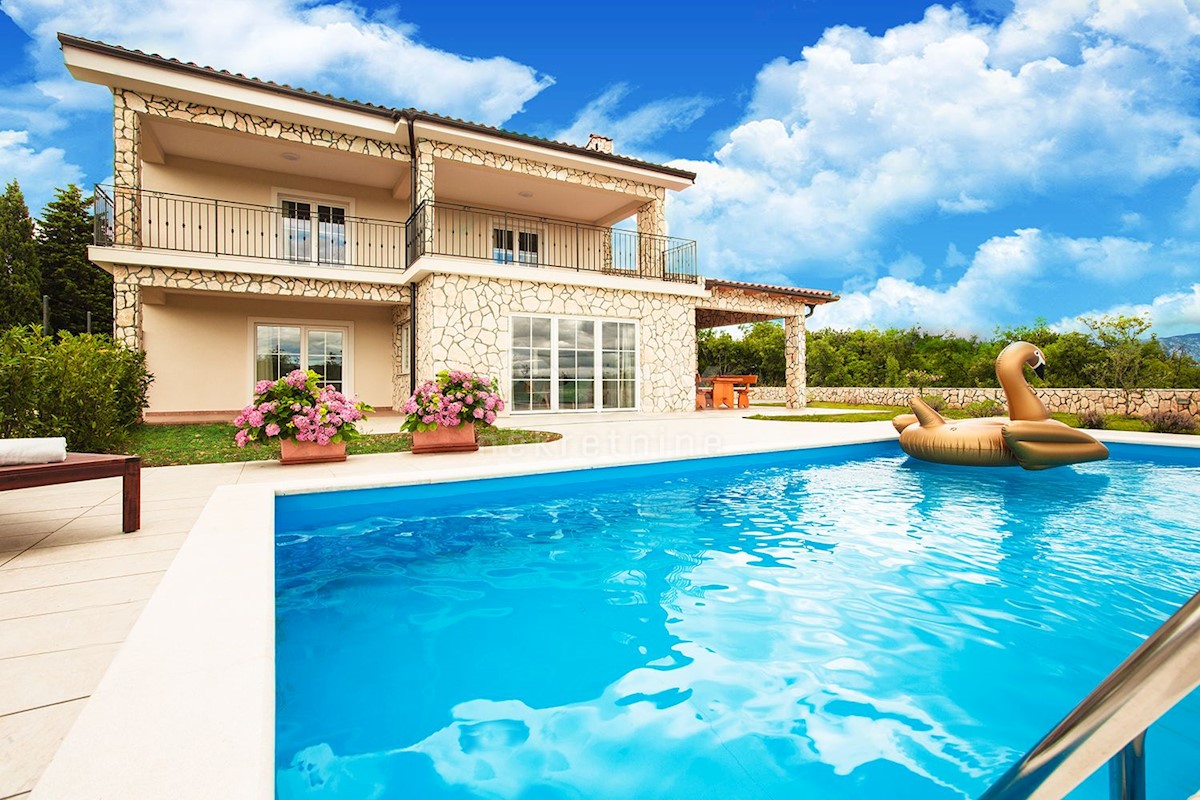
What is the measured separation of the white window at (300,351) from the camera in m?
12.5

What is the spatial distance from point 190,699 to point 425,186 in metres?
10.8

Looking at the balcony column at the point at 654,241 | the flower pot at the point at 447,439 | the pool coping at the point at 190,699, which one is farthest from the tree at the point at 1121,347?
the pool coping at the point at 190,699

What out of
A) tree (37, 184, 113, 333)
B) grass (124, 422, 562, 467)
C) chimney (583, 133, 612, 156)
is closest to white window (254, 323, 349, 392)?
grass (124, 422, 562, 467)

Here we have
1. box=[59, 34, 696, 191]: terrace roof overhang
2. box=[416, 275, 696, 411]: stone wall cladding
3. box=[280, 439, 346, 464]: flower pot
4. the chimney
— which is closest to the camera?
box=[280, 439, 346, 464]: flower pot

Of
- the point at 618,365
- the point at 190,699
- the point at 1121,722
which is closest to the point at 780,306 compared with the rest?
the point at 618,365

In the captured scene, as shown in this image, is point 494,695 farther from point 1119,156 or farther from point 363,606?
point 1119,156

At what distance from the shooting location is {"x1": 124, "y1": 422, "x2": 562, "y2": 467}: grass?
6258 mm

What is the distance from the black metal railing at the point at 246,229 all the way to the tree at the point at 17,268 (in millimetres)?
10095

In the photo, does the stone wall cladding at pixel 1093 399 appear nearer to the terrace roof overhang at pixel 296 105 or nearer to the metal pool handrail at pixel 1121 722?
the terrace roof overhang at pixel 296 105

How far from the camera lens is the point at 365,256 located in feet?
42.2

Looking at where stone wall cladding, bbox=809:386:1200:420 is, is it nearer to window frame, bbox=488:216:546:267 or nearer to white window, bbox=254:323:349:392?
window frame, bbox=488:216:546:267

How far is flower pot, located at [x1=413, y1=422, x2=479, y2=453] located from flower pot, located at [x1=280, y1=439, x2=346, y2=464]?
89cm

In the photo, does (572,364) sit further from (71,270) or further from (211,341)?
(71,270)

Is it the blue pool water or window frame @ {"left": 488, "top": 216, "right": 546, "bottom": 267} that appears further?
window frame @ {"left": 488, "top": 216, "right": 546, "bottom": 267}
